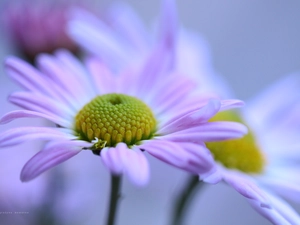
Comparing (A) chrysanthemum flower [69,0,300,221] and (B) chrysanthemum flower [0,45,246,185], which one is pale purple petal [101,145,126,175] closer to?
(B) chrysanthemum flower [0,45,246,185]

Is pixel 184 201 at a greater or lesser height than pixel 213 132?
lesser

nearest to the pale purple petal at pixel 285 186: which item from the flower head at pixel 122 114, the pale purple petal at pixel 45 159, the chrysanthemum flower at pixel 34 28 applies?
the flower head at pixel 122 114

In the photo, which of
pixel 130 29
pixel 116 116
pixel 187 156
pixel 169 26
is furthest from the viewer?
pixel 130 29

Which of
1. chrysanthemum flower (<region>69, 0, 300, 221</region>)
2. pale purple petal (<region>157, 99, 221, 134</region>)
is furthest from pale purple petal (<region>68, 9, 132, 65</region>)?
pale purple petal (<region>157, 99, 221, 134</region>)

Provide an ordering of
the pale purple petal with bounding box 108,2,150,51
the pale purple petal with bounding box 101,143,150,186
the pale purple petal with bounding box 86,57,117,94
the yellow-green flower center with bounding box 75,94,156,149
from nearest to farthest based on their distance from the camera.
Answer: the pale purple petal with bounding box 101,143,150,186
the yellow-green flower center with bounding box 75,94,156,149
the pale purple petal with bounding box 86,57,117,94
the pale purple petal with bounding box 108,2,150,51

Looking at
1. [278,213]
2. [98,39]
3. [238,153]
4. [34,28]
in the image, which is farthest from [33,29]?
[278,213]

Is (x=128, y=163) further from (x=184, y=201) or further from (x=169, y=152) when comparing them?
(x=184, y=201)

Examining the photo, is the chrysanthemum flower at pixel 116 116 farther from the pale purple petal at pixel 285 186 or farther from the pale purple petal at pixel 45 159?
the pale purple petal at pixel 285 186
